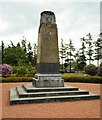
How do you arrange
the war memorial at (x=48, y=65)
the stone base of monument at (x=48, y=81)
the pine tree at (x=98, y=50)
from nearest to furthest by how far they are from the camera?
the war memorial at (x=48, y=65), the stone base of monument at (x=48, y=81), the pine tree at (x=98, y=50)

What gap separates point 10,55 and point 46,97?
38536mm

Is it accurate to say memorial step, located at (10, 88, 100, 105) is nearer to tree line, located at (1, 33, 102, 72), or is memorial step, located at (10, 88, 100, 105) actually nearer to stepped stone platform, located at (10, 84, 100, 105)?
stepped stone platform, located at (10, 84, 100, 105)

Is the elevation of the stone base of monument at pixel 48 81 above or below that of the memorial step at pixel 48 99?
above

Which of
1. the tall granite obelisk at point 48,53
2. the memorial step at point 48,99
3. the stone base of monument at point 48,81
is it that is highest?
the tall granite obelisk at point 48,53

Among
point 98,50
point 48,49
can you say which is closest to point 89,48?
point 98,50

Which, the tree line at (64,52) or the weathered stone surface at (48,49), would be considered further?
the tree line at (64,52)

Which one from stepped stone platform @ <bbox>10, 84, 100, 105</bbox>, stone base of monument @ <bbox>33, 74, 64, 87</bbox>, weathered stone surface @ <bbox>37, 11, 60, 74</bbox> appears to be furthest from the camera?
weathered stone surface @ <bbox>37, 11, 60, 74</bbox>

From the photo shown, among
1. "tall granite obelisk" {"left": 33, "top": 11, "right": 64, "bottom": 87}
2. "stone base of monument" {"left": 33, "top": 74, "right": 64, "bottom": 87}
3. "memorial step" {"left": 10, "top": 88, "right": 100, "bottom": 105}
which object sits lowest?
"memorial step" {"left": 10, "top": 88, "right": 100, "bottom": 105}

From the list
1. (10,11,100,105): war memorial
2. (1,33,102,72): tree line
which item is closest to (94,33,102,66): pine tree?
(1,33,102,72): tree line

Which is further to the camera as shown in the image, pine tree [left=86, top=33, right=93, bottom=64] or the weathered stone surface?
pine tree [left=86, top=33, right=93, bottom=64]

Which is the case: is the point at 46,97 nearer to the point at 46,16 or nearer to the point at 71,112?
the point at 71,112

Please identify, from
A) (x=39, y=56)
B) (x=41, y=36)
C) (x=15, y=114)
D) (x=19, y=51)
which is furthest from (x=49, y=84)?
(x=19, y=51)

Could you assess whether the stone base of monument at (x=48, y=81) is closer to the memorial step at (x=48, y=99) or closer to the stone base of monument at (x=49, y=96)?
the stone base of monument at (x=49, y=96)

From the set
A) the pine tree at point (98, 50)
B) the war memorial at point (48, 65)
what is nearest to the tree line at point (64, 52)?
the pine tree at point (98, 50)
